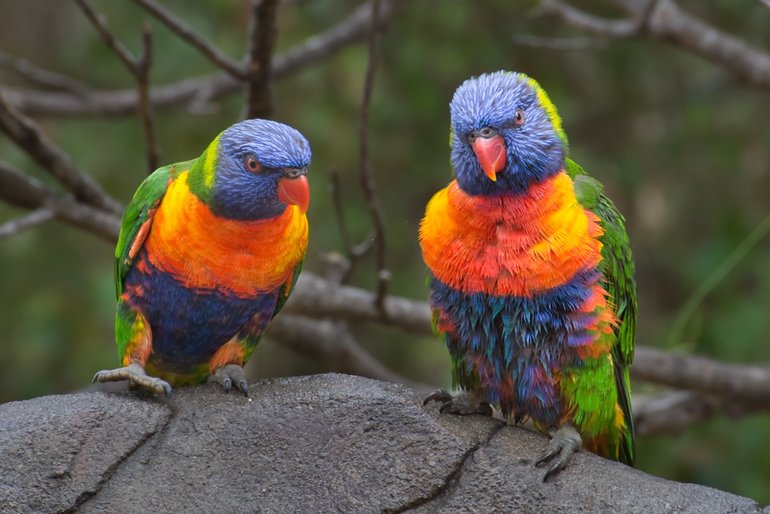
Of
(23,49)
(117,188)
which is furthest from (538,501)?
(23,49)

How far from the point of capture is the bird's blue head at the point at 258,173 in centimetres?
277

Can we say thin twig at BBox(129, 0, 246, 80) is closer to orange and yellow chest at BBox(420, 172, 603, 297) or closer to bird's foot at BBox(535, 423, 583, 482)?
orange and yellow chest at BBox(420, 172, 603, 297)

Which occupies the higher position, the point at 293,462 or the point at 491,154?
the point at 491,154

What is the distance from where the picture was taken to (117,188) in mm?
5746

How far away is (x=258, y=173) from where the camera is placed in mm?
2795

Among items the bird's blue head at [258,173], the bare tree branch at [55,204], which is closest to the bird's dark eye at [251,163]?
the bird's blue head at [258,173]

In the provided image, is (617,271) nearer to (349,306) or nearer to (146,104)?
(349,306)

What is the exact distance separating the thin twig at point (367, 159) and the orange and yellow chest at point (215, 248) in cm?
94

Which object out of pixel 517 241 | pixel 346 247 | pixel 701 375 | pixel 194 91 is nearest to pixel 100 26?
pixel 346 247

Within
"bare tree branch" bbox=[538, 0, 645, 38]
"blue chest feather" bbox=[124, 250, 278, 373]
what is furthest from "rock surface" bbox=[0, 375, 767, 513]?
"bare tree branch" bbox=[538, 0, 645, 38]

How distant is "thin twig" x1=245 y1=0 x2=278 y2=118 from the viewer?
350cm

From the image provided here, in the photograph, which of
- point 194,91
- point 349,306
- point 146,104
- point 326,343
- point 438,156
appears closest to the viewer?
point 146,104

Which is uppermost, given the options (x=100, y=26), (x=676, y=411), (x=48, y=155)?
(x=100, y=26)

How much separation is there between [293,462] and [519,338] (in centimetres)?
69
